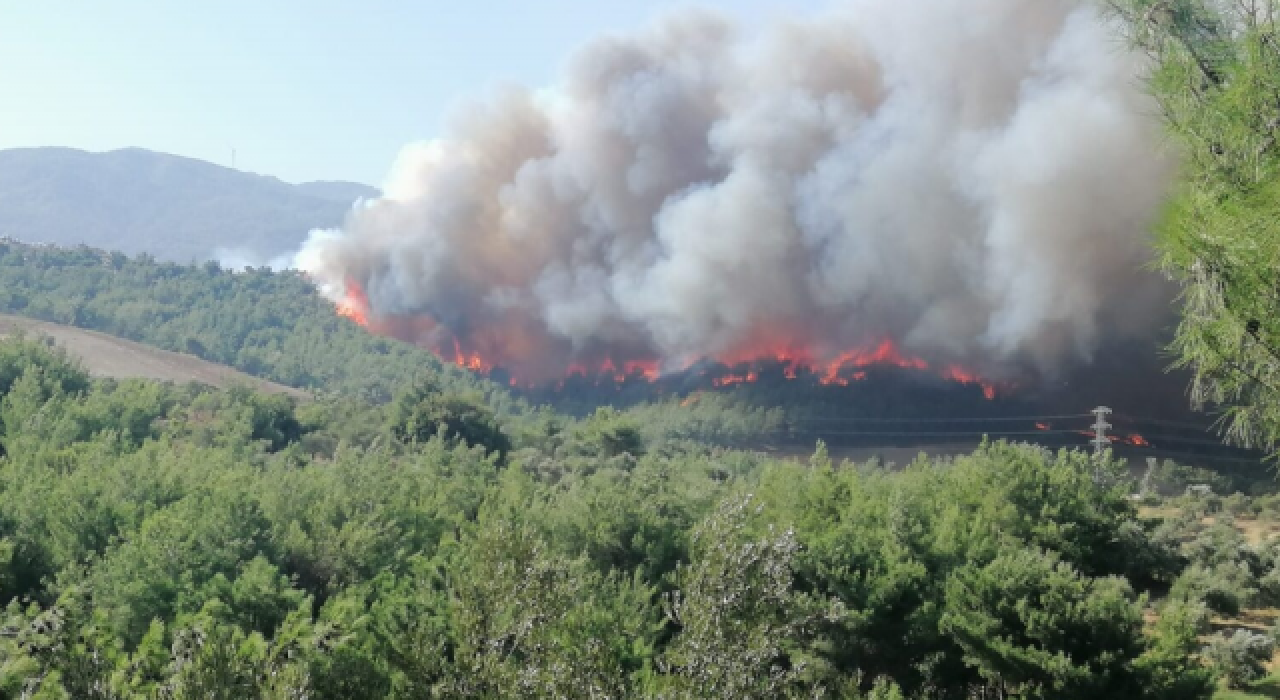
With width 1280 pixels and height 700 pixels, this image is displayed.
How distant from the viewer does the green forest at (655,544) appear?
1073 centimetres

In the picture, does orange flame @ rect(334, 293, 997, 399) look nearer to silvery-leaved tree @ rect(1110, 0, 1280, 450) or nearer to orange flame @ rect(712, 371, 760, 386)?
orange flame @ rect(712, 371, 760, 386)

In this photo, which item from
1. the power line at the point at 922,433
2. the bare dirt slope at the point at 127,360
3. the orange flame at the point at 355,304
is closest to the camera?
the power line at the point at 922,433

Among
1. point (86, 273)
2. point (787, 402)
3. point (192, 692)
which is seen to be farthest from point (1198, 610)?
point (86, 273)

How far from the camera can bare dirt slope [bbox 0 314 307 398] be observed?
100312 mm

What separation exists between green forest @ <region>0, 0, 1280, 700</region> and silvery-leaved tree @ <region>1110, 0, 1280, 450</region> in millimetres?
34

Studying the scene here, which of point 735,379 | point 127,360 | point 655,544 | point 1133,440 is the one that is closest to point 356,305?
point 127,360

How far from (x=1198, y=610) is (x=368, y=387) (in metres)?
94.2

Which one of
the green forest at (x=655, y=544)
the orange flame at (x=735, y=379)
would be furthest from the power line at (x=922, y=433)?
the orange flame at (x=735, y=379)

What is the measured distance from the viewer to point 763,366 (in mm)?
90125

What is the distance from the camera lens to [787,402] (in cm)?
8469

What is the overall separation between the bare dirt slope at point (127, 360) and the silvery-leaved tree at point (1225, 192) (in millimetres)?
93013

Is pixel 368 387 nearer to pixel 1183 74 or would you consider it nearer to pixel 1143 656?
pixel 1143 656

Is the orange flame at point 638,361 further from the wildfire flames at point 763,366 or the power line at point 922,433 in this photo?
the power line at point 922,433

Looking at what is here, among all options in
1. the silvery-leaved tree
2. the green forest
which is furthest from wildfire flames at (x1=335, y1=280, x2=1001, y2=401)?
the silvery-leaved tree
